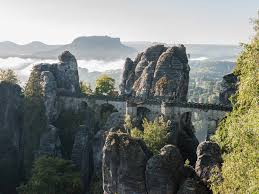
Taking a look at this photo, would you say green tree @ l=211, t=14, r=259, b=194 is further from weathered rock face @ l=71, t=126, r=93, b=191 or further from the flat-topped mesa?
the flat-topped mesa

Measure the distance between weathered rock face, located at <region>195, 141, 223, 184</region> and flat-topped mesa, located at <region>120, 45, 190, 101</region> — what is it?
42354 millimetres

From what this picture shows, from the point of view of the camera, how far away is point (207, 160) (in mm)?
43594

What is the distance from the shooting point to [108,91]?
10862 centimetres

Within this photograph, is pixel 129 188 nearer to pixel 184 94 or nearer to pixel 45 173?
pixel 45 173

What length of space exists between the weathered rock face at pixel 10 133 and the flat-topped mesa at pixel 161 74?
82.5ft

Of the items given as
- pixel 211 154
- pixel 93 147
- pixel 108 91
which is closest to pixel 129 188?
pixel 211 154

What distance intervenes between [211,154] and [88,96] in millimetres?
58537

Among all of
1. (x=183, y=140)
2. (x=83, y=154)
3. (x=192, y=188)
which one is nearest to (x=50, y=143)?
(x=83, y=154)

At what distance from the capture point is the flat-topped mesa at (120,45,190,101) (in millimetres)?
88438

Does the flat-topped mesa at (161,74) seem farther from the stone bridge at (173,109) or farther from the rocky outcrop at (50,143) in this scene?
the rocky outcrop at (50,143)

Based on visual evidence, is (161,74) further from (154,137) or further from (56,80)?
(154,137)

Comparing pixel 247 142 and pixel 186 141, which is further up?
pixel 247 142

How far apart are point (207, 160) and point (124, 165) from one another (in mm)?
8839

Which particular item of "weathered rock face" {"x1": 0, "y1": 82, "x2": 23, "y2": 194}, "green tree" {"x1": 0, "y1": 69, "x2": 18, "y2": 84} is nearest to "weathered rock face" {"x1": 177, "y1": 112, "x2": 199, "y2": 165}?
"weathered rock face" {"x1": 0, "y1": 82, "x2": 23, "y2": 194}
